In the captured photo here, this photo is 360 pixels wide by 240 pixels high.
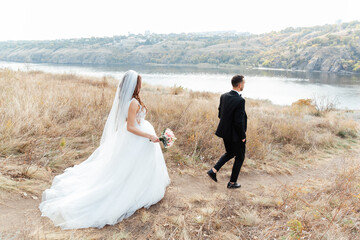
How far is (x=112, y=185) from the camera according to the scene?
2.97 metres

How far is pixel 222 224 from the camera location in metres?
2.98

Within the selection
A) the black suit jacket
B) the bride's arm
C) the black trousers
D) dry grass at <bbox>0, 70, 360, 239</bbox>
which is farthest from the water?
the bride's arm

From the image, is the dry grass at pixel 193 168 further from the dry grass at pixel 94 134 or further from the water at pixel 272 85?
the water at pixel 272 85

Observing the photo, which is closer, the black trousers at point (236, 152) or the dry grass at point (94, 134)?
the black trousers at point (236, 152)

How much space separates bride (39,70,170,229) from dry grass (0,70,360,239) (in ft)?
0.65

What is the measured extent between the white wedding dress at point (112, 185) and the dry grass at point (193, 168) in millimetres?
166

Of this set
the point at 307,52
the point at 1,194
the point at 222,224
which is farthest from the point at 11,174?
the point at 307,52

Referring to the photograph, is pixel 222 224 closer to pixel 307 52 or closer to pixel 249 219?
pixel 249 219

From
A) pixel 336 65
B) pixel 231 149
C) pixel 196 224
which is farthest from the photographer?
pixel 336 65

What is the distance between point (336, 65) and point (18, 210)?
8359cm

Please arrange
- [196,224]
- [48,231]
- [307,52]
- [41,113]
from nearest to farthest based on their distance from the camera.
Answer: [48,231] < [196,224] < [41,113] < [307,52]

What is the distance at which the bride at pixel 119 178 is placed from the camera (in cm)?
277

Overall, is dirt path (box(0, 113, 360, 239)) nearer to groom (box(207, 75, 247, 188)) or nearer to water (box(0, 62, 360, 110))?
groom (box(207, 75, 247, 188))

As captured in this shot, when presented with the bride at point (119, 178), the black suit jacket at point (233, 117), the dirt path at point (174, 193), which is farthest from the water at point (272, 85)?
the bride at point (119, 178)
